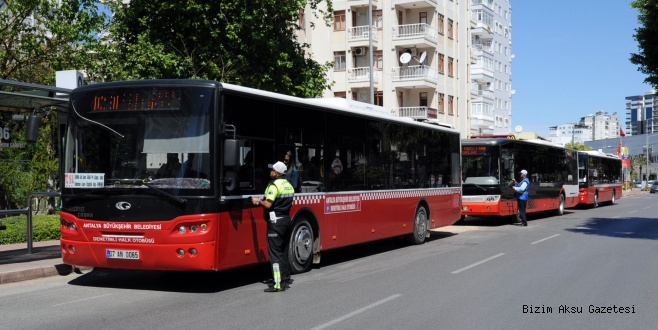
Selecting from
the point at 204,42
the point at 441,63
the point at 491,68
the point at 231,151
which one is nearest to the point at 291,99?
the point at 231,151

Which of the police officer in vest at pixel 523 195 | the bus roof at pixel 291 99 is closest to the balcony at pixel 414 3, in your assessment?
the police officer in vest at pixel 523 195

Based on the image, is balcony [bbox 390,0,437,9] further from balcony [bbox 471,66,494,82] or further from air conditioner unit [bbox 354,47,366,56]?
balcony [bbox 471,66,494,82]

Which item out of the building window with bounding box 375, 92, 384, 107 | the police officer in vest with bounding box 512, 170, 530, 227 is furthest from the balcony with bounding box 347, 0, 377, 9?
the police officer in vest with bounding box 512, 170, 530, 227

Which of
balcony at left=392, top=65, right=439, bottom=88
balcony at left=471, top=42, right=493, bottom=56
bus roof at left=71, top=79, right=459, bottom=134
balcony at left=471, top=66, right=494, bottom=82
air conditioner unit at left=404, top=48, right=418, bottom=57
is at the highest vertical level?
balcony at left=471, top=42, right=493, bottom=56

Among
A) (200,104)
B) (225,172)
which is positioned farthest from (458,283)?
(200,104)

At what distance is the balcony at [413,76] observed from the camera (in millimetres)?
54062

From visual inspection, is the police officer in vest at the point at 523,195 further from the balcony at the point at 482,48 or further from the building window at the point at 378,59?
the balcony at the point at 482,48

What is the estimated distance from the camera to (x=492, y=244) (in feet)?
58.3

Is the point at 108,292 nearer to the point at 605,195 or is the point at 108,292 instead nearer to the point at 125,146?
the point at 125,146

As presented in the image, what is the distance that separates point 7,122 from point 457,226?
51.9ft

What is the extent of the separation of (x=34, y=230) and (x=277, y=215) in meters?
9.00

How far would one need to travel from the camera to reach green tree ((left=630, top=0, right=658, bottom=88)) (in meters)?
20.4

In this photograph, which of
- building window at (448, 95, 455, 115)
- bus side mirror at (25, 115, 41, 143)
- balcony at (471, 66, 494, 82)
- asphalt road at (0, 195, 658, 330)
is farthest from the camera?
balcony at (471, 66, 494, 82)

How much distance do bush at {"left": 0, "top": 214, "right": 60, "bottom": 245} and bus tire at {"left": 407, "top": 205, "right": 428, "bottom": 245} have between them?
856cm
